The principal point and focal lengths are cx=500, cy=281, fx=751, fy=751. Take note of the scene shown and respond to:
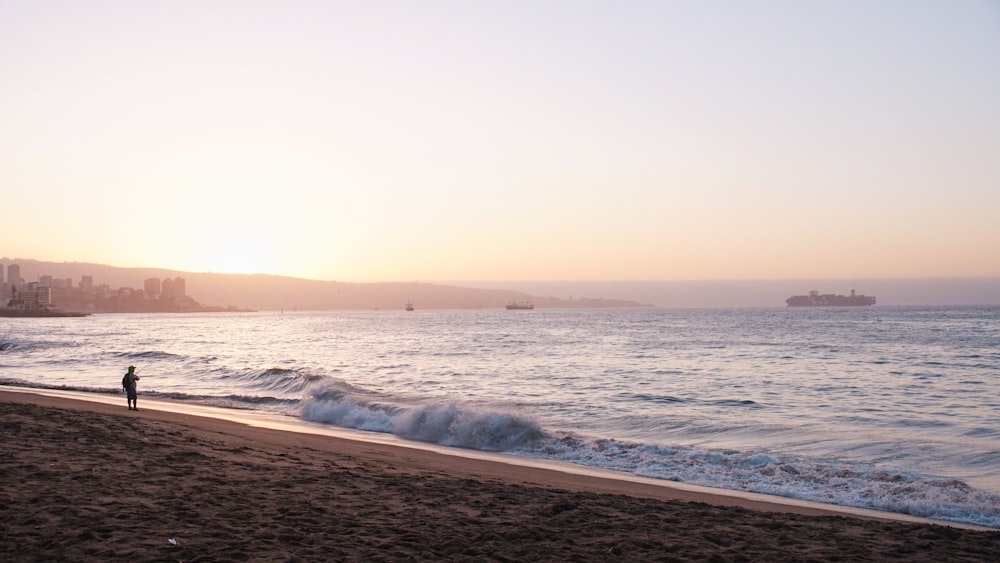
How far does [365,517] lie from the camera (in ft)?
26.2

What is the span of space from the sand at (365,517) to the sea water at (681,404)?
2637 millimetres

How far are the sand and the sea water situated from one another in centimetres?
264

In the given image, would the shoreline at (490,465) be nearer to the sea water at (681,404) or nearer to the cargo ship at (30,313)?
the sea water at (681,404)

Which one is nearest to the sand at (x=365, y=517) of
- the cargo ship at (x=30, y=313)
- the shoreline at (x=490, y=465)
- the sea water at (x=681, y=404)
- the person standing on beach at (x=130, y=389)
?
the shoreline at (x=490, y=465)

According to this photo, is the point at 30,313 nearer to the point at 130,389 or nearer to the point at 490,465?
the point at 130,389

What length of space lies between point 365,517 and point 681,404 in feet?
52.8

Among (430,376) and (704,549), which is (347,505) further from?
(430,376)

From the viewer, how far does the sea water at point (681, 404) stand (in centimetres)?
1295

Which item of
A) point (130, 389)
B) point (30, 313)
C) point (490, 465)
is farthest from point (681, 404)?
point (30, 313)

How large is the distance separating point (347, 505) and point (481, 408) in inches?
427

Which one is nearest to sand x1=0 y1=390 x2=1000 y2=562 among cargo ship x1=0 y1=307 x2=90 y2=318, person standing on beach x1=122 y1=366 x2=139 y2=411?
person standing on beach x1=122 y1=366 x2=139 y2=411

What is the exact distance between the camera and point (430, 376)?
32.4 m

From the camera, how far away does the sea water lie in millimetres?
12953

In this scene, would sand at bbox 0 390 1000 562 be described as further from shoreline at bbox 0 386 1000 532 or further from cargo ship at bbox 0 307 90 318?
cargo ship at bbox 0 307 90 318
